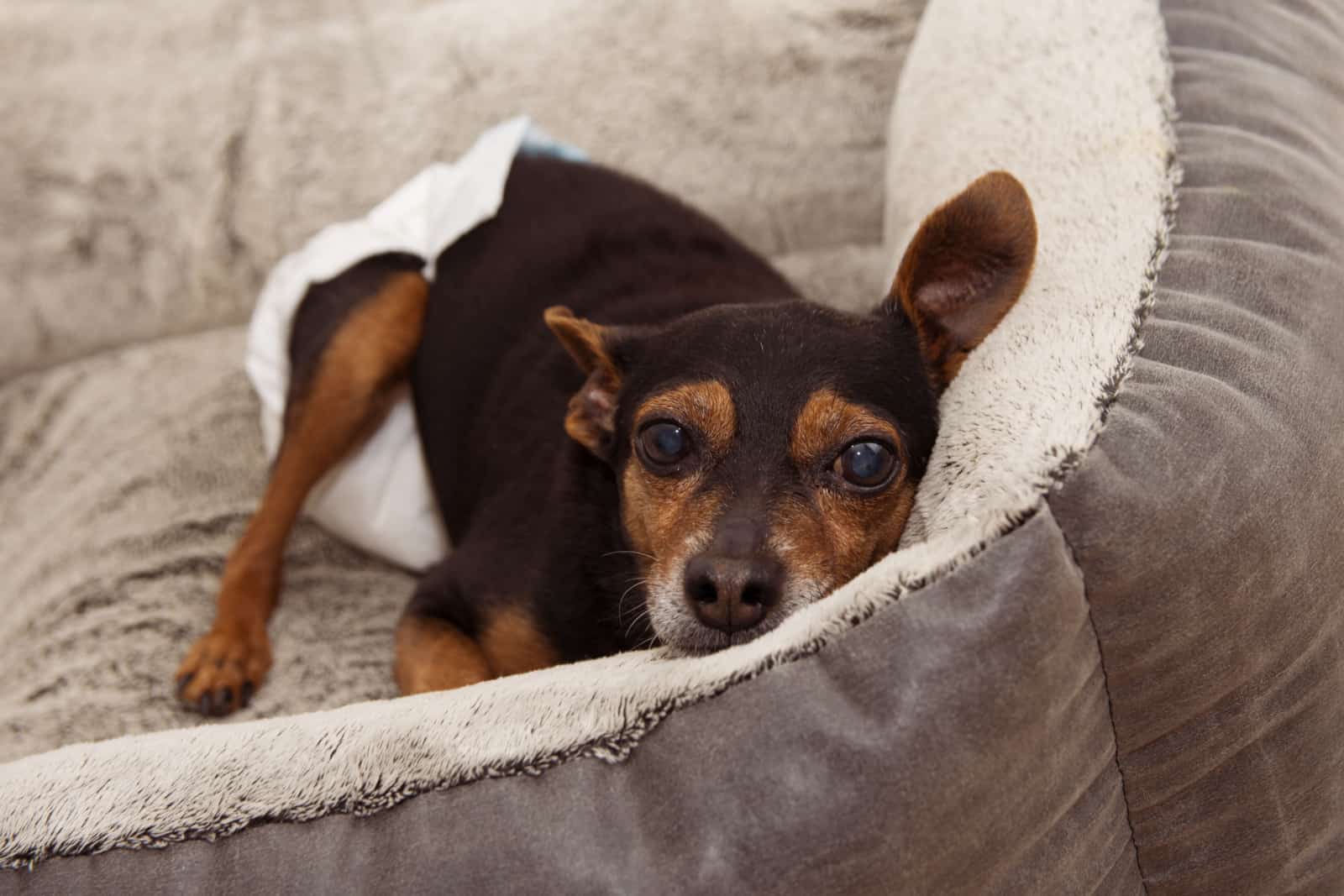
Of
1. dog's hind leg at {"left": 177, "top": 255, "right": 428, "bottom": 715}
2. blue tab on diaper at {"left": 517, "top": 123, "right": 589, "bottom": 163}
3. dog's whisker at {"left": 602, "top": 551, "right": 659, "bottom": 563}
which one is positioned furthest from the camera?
blue tab on diaper at {"left": 517, "top": 123, "right": 589, "bottom": 163}

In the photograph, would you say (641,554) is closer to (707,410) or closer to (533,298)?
(707,410)

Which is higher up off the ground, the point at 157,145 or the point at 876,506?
the point at 876,506

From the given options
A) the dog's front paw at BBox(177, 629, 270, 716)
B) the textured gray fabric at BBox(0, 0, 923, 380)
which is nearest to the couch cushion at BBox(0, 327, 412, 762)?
the dog's front paw at BBox(177, 629, 270, 716)

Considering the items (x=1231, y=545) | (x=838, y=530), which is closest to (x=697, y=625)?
(x=838, y=530)

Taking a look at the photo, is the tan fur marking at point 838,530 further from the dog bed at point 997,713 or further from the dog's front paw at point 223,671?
the dog's front paw at point 223,671

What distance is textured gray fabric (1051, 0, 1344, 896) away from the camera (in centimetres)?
156

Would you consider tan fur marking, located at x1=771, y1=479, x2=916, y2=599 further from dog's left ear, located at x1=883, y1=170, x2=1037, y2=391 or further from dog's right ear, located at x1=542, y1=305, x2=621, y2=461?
dog's right ear, located at x1=542, y1=305, x2=621, y2=461

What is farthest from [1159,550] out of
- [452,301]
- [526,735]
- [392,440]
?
[392,440]

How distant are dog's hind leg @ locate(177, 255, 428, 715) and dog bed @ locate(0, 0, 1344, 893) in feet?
3.89

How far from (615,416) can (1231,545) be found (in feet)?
3.62

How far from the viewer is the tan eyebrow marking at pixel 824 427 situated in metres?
1.87

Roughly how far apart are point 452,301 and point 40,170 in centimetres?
185

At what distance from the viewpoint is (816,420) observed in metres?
1.87

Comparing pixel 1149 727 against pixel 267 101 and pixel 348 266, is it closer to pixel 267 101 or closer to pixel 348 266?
pixel 348 266
